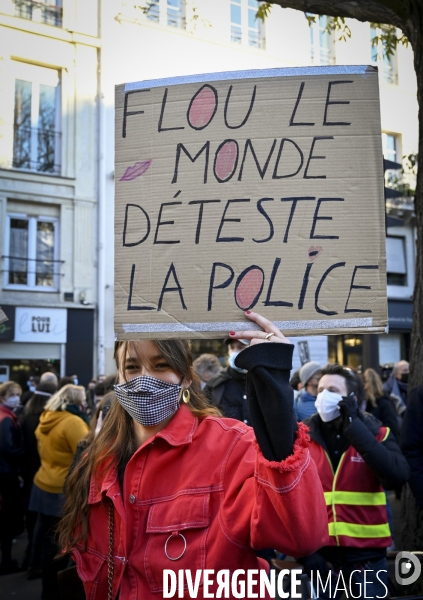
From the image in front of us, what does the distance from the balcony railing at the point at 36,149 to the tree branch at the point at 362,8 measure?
13710 millimetres

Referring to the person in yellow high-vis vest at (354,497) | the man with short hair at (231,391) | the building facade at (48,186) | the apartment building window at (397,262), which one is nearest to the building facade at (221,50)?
the building facade at (48,186)

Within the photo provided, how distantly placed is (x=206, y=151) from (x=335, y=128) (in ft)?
1.42

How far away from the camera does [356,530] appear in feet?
10.6

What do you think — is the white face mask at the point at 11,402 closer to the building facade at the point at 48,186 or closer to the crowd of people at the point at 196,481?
the crowd of people at the point at 196,481

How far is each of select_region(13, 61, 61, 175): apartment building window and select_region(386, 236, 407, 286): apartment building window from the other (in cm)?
1213

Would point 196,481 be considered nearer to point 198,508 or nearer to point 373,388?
point 198,508

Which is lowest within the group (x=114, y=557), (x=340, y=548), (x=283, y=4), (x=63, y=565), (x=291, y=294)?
(x=63, y=565)

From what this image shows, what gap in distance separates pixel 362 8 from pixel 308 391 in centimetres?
345

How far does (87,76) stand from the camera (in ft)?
56.6

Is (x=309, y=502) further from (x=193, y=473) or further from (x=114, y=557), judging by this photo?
(x=114, y=557)

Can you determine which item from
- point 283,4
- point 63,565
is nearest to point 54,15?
point 283,4

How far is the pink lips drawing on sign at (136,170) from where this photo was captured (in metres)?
Result: 2.03

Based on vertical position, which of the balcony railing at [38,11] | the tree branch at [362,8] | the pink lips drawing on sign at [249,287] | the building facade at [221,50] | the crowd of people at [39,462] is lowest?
the crowd of people at [39,462]

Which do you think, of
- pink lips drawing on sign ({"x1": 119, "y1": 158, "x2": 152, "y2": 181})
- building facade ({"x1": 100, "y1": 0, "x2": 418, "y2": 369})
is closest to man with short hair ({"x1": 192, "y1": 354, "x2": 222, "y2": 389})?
pink lips drawing on sign ({"x1": 119, "y1": 158, "x2": 152, "y2": 181})
